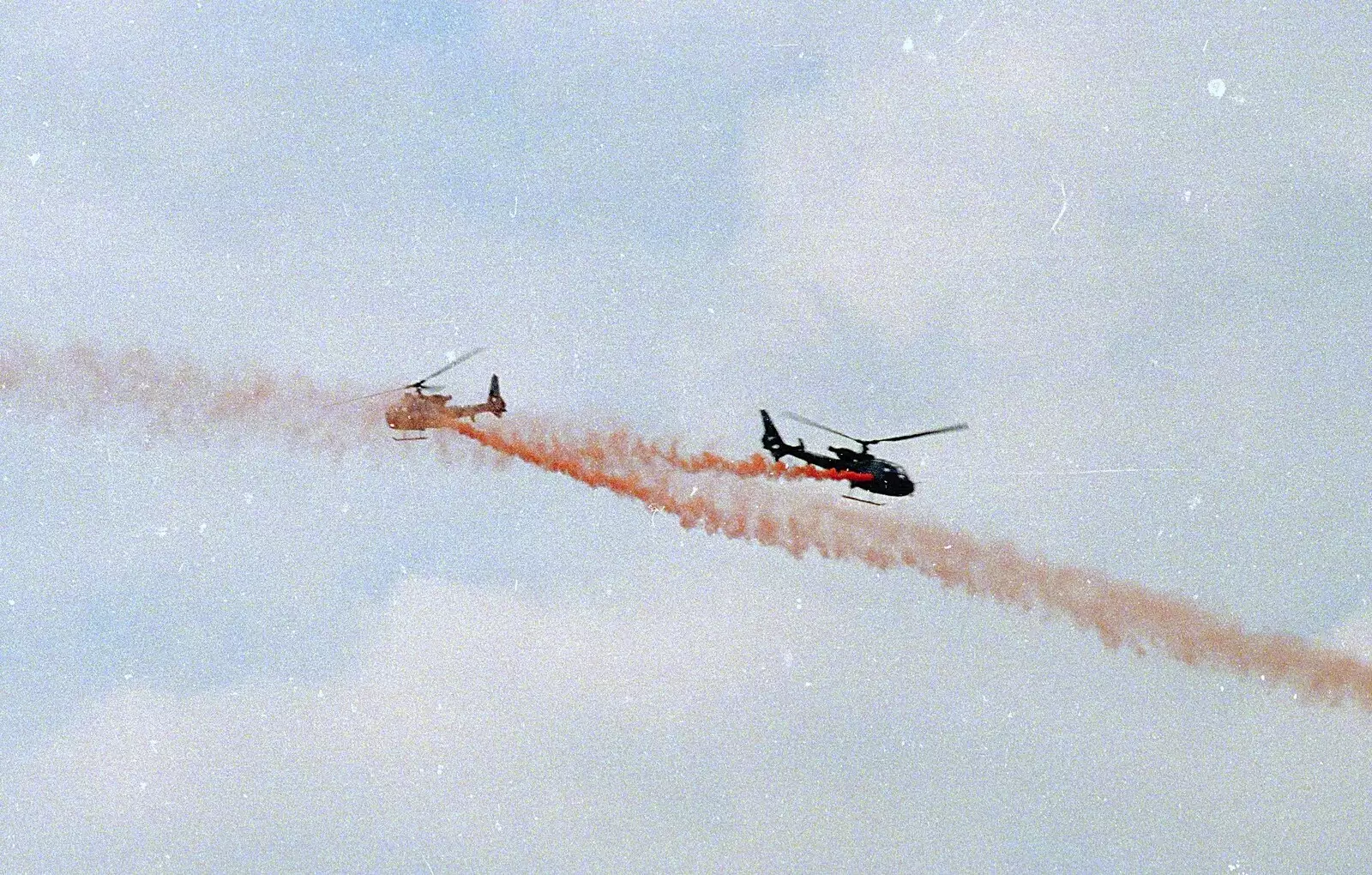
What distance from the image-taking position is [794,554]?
165m

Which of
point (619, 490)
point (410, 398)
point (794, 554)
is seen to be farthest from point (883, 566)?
point (410, 398)

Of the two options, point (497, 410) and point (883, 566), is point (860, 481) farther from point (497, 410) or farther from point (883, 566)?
point (497, 410)

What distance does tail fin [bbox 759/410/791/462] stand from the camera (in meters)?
164

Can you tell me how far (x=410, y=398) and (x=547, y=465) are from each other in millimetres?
8960

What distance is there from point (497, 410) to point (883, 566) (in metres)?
24.8

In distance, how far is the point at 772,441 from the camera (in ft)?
542

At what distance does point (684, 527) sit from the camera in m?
164

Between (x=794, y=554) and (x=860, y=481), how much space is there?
653cm

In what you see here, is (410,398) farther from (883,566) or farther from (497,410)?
(883,566)

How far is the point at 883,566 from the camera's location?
166250mm

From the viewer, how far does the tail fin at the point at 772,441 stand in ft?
540

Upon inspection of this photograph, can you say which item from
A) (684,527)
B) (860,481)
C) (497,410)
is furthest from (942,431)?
(497,410)

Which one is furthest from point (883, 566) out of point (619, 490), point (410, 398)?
point (410, 398)

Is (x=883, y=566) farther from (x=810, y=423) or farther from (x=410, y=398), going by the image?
(x=410, y=398)
